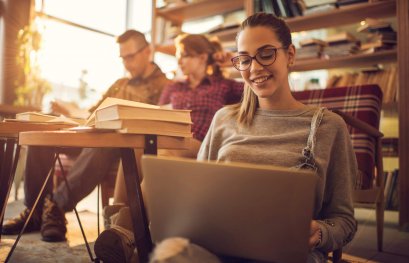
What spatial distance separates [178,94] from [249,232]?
1563 millimetres

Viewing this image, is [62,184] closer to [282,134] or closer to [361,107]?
[282,134]

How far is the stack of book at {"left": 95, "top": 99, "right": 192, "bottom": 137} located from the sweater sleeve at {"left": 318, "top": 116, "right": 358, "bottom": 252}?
389mm

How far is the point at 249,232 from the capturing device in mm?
628

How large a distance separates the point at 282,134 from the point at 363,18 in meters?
2.07

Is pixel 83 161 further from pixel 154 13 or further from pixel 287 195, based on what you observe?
pixel 154 13

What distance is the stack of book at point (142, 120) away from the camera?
0.90 m

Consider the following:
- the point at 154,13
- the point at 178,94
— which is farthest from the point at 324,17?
the point at 154,13

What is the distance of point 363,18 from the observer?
8.75ft

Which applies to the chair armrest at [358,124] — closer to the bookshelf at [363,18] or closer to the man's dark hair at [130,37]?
the bookshelf at [363,18]

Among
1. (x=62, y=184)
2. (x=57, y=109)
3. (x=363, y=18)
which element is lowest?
(x=62, y=184)

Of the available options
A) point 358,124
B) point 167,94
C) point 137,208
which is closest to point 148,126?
point 137,208

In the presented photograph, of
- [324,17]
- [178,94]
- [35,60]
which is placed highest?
[324,17]

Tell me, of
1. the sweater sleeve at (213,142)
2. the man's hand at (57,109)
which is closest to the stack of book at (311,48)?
the man's hand at (57,109)

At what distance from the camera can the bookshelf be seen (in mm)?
2257
